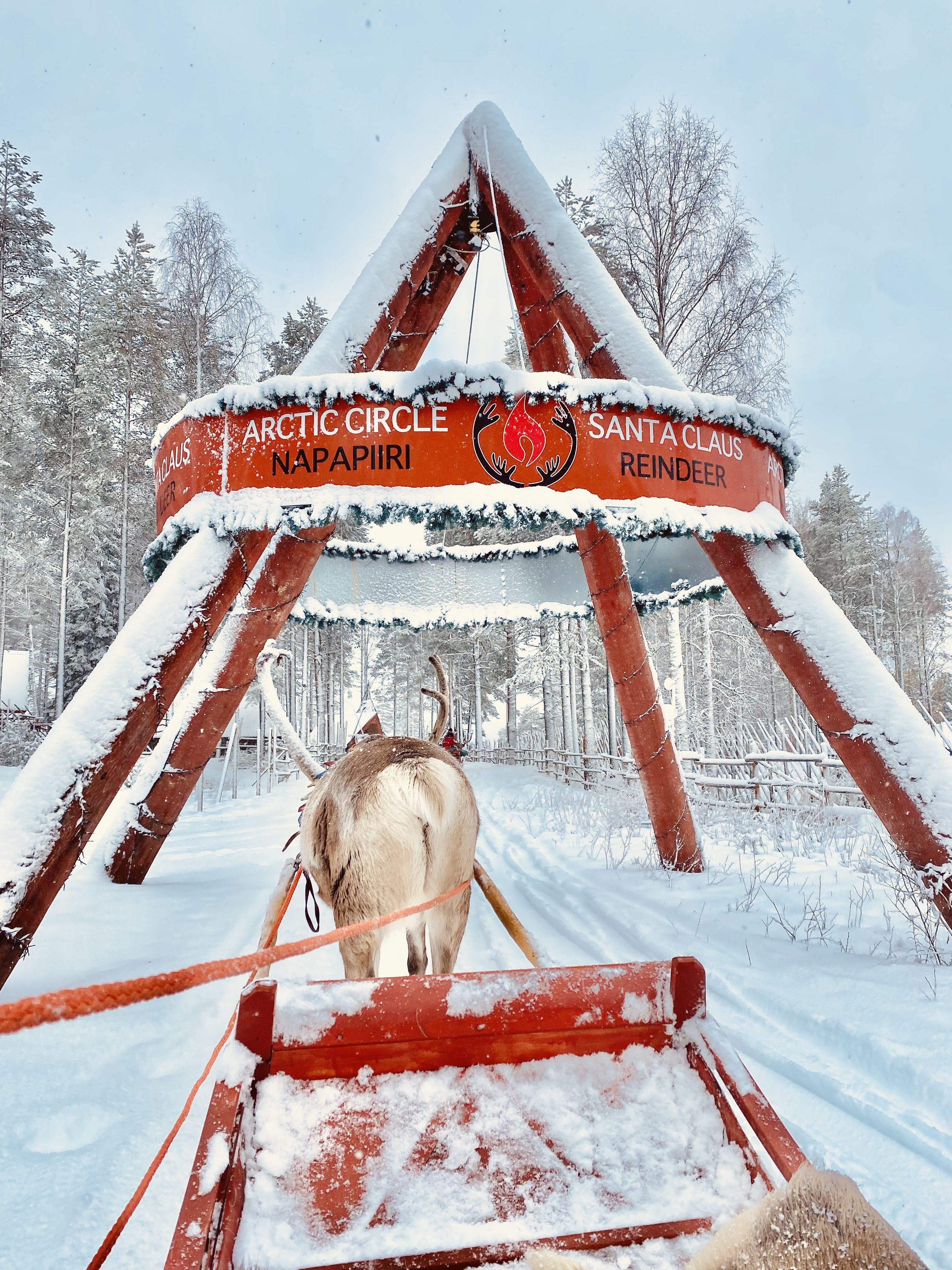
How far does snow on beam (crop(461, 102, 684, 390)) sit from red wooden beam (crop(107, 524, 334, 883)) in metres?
2.45

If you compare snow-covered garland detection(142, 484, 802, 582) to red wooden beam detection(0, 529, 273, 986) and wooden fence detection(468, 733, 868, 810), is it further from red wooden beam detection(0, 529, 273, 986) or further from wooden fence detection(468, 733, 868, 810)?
wooden fence detection(468, 733, 868, 810)

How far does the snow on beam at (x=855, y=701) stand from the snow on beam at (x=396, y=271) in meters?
2.93

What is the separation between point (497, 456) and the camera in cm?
382

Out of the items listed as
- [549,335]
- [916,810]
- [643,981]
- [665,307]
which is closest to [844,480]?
Answer: [665,307]

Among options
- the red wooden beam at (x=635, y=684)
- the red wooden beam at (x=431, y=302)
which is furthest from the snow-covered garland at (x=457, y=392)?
the red wooden beam at (x=635, y=684)

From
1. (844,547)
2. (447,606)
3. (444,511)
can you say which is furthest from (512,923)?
(844,547)

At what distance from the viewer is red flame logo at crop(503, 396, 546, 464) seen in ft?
12.6

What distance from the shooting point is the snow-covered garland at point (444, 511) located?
3779 mm

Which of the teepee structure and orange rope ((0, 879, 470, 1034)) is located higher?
the teepee structure

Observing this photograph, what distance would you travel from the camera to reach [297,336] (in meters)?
21.3

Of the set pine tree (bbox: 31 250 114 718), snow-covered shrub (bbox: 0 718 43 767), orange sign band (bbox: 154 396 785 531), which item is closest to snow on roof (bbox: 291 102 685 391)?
orange sign band (bbox: 154 396 785 531)

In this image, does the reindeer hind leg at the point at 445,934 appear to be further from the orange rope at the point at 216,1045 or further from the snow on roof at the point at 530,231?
the snow on roof at the point at 530,231

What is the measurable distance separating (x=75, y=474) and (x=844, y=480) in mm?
30475

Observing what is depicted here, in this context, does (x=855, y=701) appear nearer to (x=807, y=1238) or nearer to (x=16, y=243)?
(x=807, y=1238)
